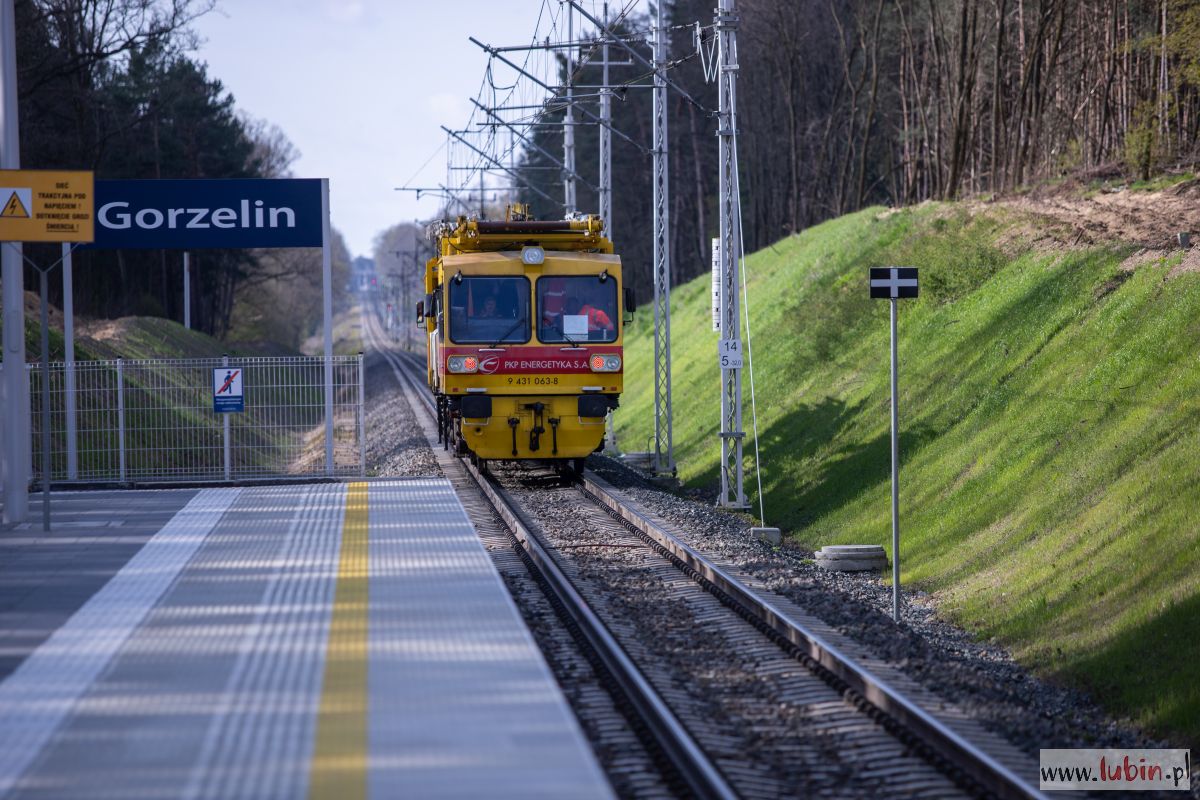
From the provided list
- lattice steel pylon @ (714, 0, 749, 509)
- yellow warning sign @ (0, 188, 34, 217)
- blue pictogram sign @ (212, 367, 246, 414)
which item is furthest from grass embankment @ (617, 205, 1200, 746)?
yellow warning sign @ (0, 188, 34, 217)

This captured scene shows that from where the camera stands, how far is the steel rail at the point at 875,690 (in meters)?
7.61

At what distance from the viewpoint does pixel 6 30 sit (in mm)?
14969

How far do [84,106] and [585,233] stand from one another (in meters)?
32.6

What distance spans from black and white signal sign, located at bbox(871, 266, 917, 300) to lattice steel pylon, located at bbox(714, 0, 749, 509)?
6.26 meters

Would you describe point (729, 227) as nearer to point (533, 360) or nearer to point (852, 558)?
point (533, 360)

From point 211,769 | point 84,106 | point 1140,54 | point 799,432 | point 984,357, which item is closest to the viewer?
point 211,769

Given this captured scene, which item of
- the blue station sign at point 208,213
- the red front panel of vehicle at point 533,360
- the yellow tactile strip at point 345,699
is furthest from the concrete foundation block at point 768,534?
the blue station sign at point 208,213

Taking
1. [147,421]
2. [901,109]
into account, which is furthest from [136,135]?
[147,421]

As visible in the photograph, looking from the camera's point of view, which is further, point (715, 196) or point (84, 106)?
point (715, 196)

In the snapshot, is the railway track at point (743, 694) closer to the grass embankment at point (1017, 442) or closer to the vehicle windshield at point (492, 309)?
the grass embankment at point (1017, 442)

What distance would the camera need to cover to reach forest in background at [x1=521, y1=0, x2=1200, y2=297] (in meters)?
31.7

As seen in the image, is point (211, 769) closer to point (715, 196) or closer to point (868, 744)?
point (868, 744)

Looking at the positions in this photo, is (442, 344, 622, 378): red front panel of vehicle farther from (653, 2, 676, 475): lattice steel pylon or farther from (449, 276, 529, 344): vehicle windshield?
(653, 2, 676, 475): lattice steel pylon

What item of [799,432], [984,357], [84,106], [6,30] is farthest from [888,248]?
[84,106]
